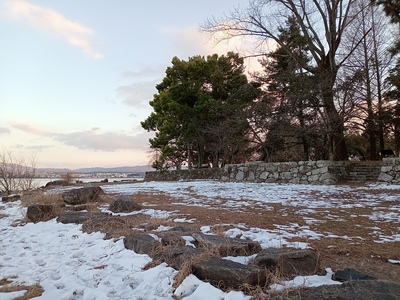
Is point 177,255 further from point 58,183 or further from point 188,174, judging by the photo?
point 58,183

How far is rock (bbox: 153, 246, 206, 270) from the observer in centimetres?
297

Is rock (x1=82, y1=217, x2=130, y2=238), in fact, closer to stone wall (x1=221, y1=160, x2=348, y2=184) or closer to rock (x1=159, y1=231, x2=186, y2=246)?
rock (x1=159, y1=231, x2=186, y2=246)

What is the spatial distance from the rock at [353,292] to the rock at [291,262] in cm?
45

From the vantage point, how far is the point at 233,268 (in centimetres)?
262

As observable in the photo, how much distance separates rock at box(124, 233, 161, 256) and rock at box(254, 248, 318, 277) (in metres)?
1.24

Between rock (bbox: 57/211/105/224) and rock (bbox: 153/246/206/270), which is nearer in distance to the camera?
rock (bbox: 153/246/206/270)

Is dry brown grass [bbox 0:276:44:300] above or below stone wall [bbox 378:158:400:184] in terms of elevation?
below

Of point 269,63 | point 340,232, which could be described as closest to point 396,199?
point 340,232

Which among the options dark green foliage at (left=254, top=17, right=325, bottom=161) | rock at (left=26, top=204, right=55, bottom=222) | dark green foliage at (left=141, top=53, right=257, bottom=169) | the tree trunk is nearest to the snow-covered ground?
rock at (left=26, top=204, right=55, bottom=222)

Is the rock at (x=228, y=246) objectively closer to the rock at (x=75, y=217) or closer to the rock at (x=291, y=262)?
the rock at (x=291, y=262)

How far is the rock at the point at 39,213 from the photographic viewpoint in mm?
5863

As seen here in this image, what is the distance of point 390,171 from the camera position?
1045 cm

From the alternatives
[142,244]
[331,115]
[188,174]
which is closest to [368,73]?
[331,115]

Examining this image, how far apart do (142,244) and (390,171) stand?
396 inches
